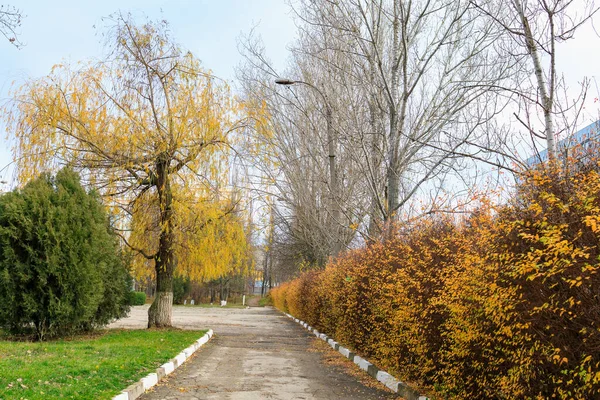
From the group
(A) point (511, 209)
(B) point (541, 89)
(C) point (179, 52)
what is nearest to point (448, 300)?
(A) point (511, 209)

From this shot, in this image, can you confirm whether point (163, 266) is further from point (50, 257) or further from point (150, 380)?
point (150, 380)

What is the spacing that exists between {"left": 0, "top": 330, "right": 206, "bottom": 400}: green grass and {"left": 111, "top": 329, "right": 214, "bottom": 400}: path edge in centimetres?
12

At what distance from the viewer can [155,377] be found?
7.95 meters

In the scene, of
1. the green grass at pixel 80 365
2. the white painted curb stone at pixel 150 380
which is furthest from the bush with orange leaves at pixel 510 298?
the green grass at pixel 80 365

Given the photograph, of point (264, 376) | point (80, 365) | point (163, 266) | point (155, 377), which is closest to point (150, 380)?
point (155, 377)

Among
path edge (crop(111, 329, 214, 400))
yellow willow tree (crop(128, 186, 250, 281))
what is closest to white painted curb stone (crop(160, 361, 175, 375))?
path edge (crop(111, 329, 214, 400))

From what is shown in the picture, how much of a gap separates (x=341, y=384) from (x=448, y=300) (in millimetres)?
3393

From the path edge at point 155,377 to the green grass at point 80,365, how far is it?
117 mm

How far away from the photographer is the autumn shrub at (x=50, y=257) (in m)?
11.6

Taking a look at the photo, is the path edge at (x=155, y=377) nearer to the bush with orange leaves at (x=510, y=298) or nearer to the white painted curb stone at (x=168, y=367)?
the white painted curb stone at (x=168, y=367)

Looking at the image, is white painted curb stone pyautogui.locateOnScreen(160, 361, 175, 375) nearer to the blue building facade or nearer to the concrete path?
the concrete path

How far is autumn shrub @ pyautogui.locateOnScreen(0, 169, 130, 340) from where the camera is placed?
11578 mm

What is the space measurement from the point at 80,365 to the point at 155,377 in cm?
116

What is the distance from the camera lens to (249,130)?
1566cm
